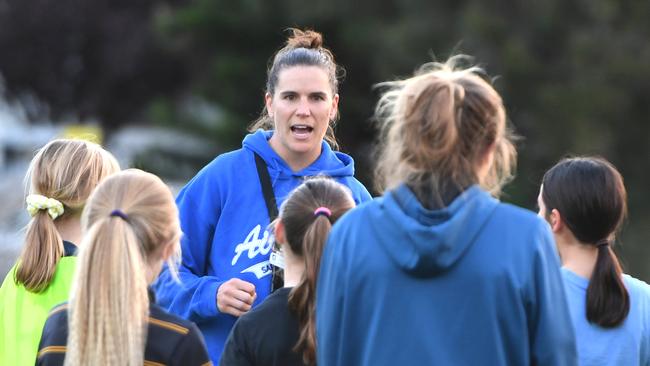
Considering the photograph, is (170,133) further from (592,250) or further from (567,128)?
(592,250)

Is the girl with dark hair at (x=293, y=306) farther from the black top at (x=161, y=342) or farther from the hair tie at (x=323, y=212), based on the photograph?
the black top at (x=161, y=342)

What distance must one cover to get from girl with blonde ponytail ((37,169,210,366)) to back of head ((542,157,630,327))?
50.1 inches

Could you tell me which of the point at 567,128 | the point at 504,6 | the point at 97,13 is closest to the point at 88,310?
the point at 567,128

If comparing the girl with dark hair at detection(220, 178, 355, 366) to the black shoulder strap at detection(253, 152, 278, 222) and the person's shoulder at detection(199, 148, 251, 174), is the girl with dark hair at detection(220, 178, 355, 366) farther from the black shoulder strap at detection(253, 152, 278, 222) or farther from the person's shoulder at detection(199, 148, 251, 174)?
the person's shoulder at detection(199, 148, 251, 174)

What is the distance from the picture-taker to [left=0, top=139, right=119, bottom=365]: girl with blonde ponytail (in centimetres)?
410

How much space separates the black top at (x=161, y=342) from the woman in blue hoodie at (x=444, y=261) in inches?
16.3

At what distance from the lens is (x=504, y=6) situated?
1889cm

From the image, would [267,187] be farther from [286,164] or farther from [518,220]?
[518,220]

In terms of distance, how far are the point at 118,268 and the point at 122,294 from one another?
0.24 ft

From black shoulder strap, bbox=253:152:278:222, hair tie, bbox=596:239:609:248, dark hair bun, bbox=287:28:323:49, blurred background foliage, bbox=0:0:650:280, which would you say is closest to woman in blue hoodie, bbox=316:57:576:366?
hair tie, bbox=596:239:609:248

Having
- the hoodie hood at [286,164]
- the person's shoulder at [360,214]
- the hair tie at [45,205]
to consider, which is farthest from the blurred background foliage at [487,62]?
the person's shoulder at [360,214]

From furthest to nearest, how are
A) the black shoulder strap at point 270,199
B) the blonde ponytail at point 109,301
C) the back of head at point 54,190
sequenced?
1. the black shoulder strap at point 270,199
2. the back of head at point 54,190
3. the blonde ponytail at point 109,301

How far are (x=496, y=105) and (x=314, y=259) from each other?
30.7 inches

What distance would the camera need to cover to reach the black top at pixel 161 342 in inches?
133
